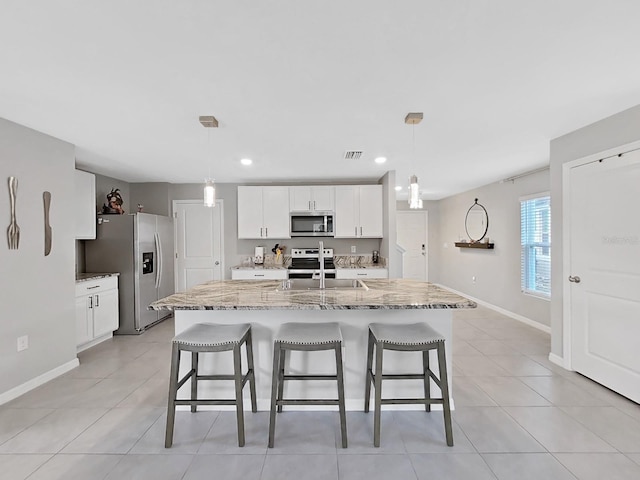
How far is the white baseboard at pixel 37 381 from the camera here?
2586mm

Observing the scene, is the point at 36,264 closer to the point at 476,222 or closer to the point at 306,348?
the point at 306,348

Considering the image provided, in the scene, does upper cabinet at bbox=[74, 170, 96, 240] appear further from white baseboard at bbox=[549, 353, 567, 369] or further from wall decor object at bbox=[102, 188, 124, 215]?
white baseboard at bbox=[549, 353, 567, 369]

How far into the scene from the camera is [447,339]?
244 cm

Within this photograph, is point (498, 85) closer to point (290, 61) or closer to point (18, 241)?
point (290, 61)

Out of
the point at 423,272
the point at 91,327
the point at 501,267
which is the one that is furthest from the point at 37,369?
the point at 423,272

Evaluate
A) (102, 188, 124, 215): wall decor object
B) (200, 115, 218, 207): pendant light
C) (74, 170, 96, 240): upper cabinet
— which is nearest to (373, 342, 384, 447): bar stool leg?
(200, 115, 218, 207): pendant light

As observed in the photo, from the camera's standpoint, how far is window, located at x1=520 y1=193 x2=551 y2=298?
4.40 meters

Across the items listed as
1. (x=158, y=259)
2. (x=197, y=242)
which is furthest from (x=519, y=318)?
(x=158, y=259)

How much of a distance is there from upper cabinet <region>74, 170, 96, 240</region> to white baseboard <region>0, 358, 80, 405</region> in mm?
1559

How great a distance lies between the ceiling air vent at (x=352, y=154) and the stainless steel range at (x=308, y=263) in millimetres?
1799

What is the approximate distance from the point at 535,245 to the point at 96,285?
5913 millimetres

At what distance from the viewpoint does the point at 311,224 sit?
5.13m

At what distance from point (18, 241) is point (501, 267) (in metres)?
6.25

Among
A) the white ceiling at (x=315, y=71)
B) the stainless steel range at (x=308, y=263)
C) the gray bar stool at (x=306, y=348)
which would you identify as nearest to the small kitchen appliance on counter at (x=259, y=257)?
the stainless steel range at (x=308, y=263)
